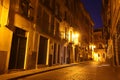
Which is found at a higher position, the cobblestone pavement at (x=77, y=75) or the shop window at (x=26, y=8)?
the shop window at (x=26, y=8)

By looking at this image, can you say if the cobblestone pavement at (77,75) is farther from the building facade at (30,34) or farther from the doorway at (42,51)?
the doorway at (42,51)

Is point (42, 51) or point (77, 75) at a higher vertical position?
point (42, 51)

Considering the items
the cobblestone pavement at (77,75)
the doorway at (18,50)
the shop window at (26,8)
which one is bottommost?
the cobblestone pavement at (77,75)

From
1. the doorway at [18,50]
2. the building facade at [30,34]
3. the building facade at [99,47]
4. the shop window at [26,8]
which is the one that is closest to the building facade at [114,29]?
the building facade at [30,34]

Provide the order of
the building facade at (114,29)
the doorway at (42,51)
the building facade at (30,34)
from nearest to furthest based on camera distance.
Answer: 1. the building facade at (30,34)
2. the building facade at (114,29)
3. the doorway at (42,51)

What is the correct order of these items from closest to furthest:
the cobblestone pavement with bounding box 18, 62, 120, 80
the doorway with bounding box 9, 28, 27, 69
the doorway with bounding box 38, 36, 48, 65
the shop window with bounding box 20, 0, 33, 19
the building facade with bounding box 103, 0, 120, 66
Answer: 1. the cobblestone pavement with bounding box 18, 62, 120, 80
2. the doorway with bounding box 9, 28, 27, 69
3. the shop window with bounding box 20, 0, 33, 19
4. the building facade with bounding box 103, 0, 120, 66
5. the doorway with bounding box 38, 36, 48, 65

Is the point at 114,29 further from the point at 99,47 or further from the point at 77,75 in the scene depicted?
the point at 99,47

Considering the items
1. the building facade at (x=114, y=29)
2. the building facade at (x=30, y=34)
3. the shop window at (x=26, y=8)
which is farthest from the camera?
the building facade at (x=114, y=29)

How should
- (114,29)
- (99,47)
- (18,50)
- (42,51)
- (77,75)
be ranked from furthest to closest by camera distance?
(99,47) → (114,29) → (42,51) → (18,50) → (77,75)

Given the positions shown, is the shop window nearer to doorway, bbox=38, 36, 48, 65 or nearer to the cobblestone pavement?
doorway, bbox=38, 36, 48, 65

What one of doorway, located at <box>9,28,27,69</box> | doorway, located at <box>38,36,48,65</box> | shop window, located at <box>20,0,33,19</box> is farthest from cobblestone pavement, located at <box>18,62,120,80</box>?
shop window, located at <box>20,0,33,19</box>

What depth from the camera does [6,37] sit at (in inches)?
464

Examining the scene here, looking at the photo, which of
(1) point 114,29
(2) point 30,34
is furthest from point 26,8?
(1) point 114,29

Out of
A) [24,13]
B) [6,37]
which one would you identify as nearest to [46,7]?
[24,13]
